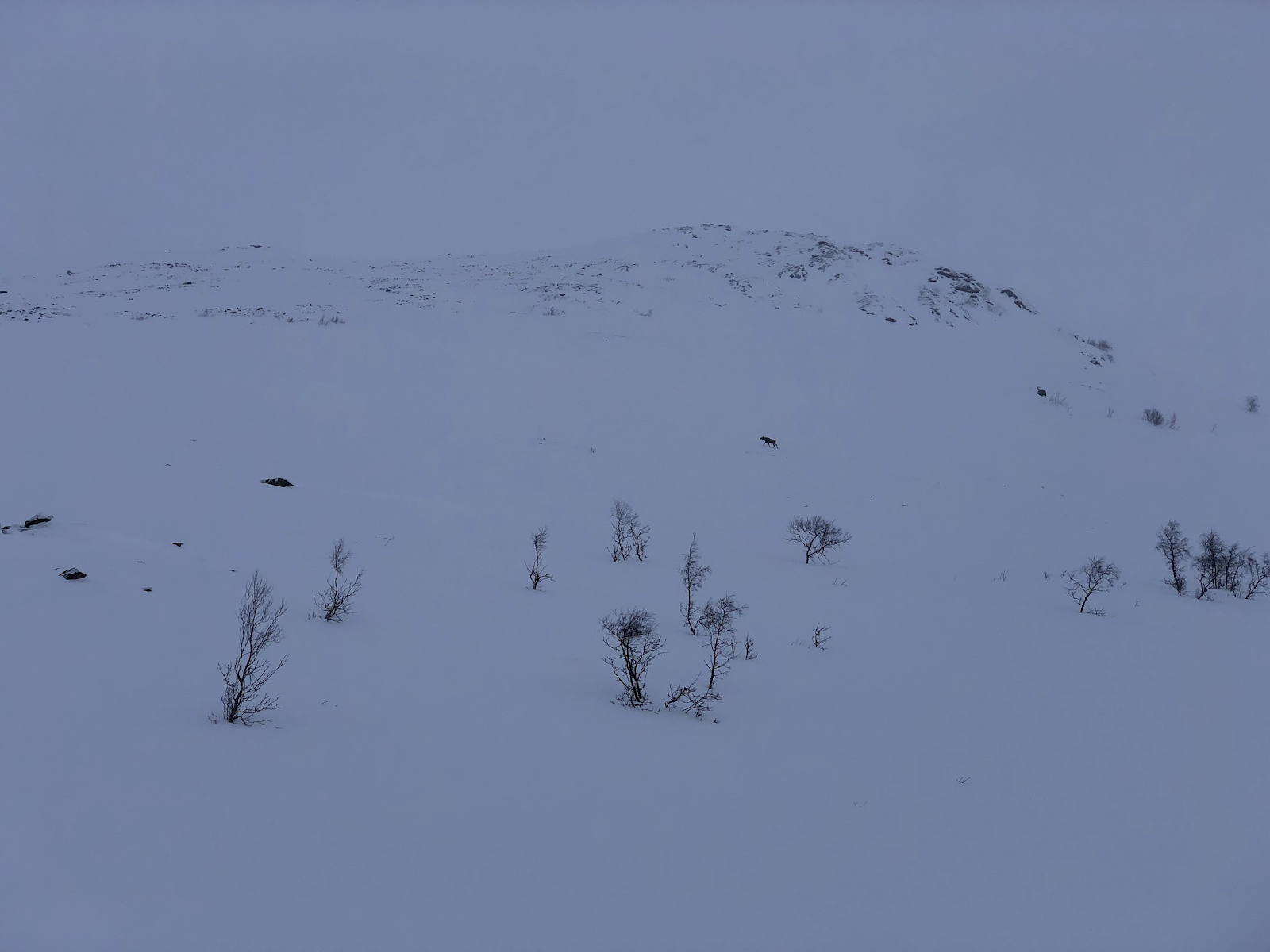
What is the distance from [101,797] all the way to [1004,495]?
77.8 feet

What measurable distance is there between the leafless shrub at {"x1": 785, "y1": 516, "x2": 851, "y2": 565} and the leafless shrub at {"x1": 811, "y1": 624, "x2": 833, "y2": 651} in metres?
3.51

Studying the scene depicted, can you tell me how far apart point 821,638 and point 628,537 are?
17.9 feet

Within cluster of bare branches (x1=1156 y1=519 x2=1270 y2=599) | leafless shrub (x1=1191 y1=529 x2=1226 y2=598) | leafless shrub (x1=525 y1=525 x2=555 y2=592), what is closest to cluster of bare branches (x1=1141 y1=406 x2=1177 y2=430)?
cluster of bare branches (x1=1156 y1=519 x2=1270 y2=599)

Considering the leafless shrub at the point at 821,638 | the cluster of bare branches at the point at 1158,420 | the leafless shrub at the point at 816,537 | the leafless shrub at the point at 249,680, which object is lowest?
the leafless shrub at the point at 249,680

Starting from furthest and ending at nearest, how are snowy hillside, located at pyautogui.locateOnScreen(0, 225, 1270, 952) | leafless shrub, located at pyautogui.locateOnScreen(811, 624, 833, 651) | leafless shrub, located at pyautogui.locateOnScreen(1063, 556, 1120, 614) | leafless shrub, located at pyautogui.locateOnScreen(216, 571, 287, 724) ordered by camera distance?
leafless shrub, located at pyautogui.locateOnScreen(1063, 556, 1120, 614) < leafless shrub, located at pyautogui.locateOnScreen(811, 624, 833, 651) < leafless shrub, located at pyautogui.locateOnScreen(216, 571, 287, 724) < snowy hillside, located at pyautogui.locateOnScreen(0, 225, 1270, 952)

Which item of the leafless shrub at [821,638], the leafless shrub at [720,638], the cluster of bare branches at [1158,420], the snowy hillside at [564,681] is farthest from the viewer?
the cluster of bare branches at [1158,420]

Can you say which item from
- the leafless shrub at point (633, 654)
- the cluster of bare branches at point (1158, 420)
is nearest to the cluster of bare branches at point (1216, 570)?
the leafless shrub at point (633, 654)

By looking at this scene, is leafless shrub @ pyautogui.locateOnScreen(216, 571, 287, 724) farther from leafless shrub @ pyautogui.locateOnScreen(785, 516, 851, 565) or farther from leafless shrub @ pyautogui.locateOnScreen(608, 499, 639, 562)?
leafless shrub @ pyautogui.locateOnScreen(785, 516, 851, 565)

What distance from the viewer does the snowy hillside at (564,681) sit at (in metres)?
4.46

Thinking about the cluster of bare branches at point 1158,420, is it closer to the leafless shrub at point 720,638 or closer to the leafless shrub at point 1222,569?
the leafless shrub at point 1222,569

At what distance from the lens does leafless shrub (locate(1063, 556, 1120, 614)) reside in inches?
516

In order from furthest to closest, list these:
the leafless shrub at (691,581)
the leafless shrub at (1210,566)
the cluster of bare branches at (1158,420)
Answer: the cluster of bare branches at (1158,420) → the leafless shrub at (1210,566) → the leafless shrub at (691,581)

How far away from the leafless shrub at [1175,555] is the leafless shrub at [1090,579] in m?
1.17

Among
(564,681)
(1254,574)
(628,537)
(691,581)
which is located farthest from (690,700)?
(1254,574)
